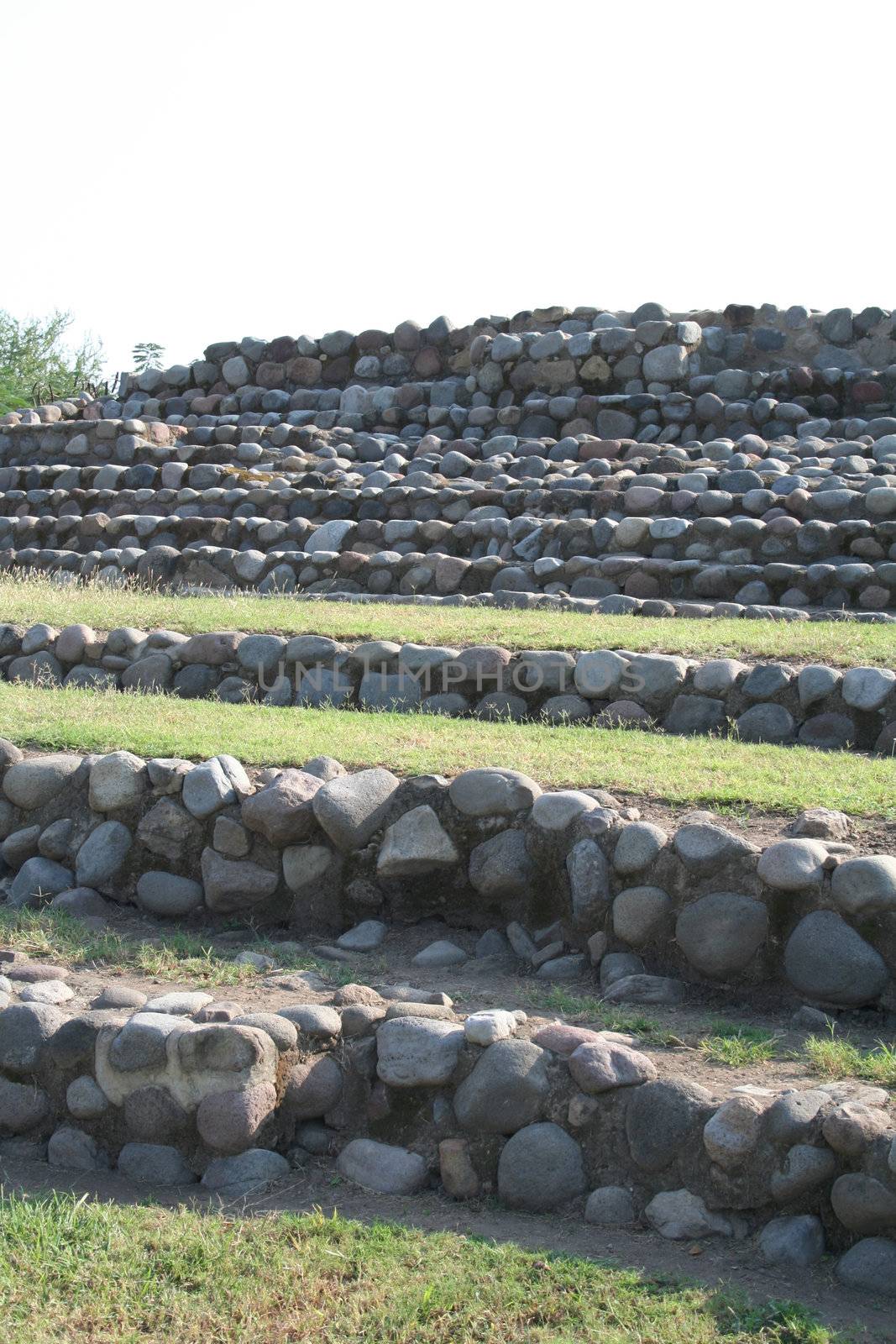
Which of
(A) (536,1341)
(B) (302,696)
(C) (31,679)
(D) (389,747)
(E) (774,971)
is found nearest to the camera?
(A) (536,1341)

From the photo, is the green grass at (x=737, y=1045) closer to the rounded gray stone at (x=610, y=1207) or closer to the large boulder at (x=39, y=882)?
the rounded gray stone at (x=610, y=1207)

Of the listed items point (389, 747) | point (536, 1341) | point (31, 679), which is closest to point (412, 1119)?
point (536, 1341)

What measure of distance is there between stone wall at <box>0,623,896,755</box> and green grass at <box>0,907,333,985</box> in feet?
8.49

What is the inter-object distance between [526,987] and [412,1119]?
942mm

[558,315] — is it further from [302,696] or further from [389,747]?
[389,747]

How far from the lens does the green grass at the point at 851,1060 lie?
362 cm

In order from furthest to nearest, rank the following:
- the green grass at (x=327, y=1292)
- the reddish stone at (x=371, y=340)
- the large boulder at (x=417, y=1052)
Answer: the reddish stone at (x=371, y=340)
the large boulder at (x=417, y=1052)
the green grass at (x=327, y=1292)

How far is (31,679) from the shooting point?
8.59 metres

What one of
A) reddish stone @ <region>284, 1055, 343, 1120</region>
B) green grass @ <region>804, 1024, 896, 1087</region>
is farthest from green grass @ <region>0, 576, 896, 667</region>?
reddish stone @ <region>284, 1055, 343, 1120</region>

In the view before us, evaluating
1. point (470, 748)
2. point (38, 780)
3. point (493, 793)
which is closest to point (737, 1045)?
point (493, 793)

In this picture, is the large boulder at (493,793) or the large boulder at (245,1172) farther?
the large boulder at (493,793)

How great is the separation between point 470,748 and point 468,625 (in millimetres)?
2303

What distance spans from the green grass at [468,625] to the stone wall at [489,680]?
0.24 meters

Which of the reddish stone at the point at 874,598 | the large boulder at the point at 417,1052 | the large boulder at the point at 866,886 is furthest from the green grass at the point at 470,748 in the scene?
the reddish stone at the point at 874,598
